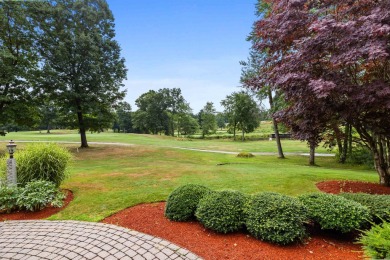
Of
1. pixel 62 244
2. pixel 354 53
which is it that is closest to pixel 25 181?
pixel 62 244

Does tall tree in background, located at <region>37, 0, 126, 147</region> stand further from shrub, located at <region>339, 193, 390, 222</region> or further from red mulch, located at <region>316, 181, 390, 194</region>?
shrub, located at <region>339, 193, 390, 222</region>

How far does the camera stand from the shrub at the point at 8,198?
511cm

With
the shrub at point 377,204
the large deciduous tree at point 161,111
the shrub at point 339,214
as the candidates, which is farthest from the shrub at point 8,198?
the large deciduous tree at point 161,111

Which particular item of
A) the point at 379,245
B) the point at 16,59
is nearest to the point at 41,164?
the point at 379,245

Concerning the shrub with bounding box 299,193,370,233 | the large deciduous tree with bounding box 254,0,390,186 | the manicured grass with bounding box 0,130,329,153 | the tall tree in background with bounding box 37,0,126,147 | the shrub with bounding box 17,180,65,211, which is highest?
the tall tree in background with bounding box 37,0,126,147

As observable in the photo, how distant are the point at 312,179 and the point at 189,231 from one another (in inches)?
208

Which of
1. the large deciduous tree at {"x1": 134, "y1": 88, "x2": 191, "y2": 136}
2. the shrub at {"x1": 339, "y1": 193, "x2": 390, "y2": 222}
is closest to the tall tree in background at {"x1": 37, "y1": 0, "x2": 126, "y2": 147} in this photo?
the shrub at {"x1": 339, "y1": 193, "x2": 390, "y2": 222}

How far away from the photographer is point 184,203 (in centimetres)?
446

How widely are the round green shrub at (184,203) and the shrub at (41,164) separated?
3.69 m

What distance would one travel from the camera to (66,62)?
15820mm

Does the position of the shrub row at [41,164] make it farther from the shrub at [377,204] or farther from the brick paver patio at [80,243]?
the shrub at [377,204]

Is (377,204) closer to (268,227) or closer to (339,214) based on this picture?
(339,214)

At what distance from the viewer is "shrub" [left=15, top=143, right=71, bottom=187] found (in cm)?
605

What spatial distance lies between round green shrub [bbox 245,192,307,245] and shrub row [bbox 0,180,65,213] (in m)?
4.46
